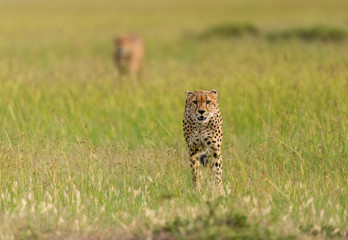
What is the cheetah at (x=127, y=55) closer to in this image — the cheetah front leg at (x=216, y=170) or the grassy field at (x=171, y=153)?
the grassy field at (x=171, y=153)

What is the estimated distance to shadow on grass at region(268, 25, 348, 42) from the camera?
18.8 m

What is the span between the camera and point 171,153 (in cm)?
631

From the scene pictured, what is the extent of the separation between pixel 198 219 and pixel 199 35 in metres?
19.8

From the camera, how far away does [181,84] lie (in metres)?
10.8

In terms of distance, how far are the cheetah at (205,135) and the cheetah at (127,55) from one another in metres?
9.84

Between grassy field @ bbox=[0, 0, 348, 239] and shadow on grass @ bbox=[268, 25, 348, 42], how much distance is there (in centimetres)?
9

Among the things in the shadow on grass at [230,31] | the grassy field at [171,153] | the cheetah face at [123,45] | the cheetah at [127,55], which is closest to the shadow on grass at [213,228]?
the grassy field at [171,153]

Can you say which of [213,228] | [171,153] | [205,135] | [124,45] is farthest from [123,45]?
[213,228]

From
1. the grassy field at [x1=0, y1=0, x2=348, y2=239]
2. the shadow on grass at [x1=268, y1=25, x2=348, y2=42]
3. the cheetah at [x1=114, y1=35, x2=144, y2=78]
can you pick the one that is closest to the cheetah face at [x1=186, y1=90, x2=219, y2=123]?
the grassy field at [x1=0, y1=0, x2=348, y2=239]

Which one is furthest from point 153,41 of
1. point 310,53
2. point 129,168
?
point 129,168

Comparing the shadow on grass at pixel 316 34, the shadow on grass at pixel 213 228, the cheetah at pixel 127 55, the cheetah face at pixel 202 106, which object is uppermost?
the shadow on grass at pixel 316 34

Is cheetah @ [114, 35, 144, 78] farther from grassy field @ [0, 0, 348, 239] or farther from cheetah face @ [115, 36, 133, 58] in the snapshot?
grassy field @ [0, 0, 348, 239]

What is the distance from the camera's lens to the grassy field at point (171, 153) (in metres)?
4.45

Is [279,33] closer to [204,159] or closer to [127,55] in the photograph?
[127,55]
